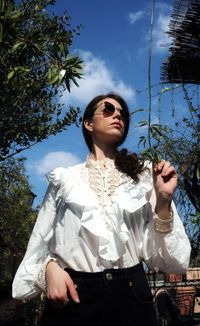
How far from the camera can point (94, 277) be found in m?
1.67

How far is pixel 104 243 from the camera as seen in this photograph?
175 cm

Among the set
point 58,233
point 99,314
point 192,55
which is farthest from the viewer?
point 192,55

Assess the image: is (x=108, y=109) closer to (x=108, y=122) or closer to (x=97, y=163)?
(x=108, y=122)

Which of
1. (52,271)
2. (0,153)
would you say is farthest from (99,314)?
(0,153)

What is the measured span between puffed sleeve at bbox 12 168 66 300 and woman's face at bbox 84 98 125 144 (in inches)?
11.1

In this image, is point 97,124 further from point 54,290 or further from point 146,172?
point 54,290

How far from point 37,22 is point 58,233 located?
5828 mm

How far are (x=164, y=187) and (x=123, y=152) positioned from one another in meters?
0.46

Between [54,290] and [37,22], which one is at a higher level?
[37,22]

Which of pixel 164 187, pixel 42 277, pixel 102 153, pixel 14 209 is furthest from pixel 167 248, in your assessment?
pixel 14 209

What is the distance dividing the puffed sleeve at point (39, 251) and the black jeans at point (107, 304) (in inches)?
6.7

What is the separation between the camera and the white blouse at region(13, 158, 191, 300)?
1762 millimetres

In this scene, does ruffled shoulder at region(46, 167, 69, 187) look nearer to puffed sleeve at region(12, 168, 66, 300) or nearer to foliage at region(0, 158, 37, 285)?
puffed sleeve at region(12, 168, 66, 300)

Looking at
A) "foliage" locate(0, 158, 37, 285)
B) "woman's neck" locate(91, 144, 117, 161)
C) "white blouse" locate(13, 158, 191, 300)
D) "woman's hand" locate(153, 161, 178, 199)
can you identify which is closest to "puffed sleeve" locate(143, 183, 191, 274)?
"white blouse" locate(13, 158, 191, 300)
